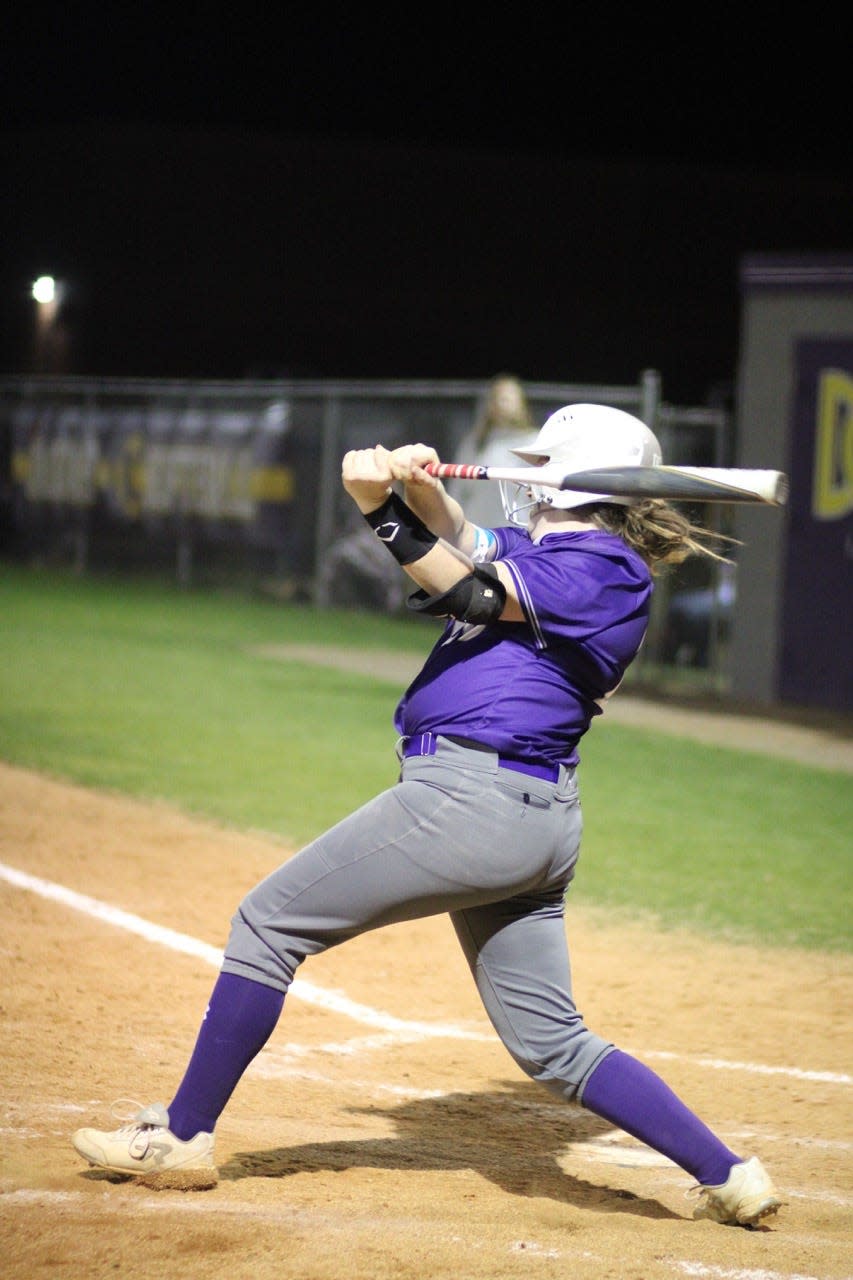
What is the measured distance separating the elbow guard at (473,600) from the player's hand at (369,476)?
254mm

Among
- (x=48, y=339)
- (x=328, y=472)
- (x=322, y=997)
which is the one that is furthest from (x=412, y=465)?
(x=48, y=339)

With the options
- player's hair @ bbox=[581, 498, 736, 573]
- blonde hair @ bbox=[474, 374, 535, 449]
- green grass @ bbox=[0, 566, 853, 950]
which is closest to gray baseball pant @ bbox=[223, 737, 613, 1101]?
player's hair @ bbox=[581, 498, 736, 573]

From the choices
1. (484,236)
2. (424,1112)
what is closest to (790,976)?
(424,1112)

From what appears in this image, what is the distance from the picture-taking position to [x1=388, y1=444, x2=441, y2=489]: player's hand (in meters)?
3.30

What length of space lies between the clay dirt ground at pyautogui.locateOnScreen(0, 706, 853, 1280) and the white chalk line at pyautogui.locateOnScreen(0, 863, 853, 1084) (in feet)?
0.04

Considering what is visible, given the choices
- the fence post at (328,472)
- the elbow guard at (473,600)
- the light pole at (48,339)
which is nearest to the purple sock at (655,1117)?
the elbow guard at (473,600)

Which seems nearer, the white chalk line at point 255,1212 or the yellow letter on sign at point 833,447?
the white chalk line at point 255,1212

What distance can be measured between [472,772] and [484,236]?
1216 inches

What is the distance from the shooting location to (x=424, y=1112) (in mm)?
4418

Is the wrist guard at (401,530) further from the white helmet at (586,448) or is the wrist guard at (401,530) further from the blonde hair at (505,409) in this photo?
the blonde hair at (505,409)

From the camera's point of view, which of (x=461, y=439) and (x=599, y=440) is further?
(x=461, y=439)

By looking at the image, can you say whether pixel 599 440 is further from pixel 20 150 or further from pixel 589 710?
pixel 20 150

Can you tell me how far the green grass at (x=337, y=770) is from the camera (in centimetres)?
729

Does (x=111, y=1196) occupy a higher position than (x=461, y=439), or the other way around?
(x=461, y=439)
